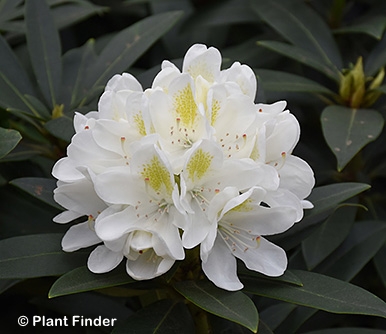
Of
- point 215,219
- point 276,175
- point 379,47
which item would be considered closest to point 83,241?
point 215,219

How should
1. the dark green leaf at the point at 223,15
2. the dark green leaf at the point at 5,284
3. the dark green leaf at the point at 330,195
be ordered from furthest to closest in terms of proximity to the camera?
the dark green leaf at the point at 223,15, the dark green leaf at the point at 5,284, the dark green leaf at the point at 330,195

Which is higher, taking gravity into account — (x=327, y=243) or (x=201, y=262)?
(x=201, y=262)

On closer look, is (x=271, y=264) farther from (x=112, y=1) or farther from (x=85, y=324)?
(x=112, y=1)

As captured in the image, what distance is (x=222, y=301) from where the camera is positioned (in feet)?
3.52

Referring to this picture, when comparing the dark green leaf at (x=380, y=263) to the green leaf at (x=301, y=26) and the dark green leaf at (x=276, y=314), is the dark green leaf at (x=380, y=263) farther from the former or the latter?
the green leaf at (x=301, y=26)

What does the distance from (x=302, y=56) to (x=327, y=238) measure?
47 centimetres

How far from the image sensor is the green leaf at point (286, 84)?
63.6 inches

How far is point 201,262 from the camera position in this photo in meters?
1.16

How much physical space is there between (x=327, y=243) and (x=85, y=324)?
53cm

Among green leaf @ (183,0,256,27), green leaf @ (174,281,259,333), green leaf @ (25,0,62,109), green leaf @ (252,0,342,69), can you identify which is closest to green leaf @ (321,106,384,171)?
green leaf @ (252,0,342,69)

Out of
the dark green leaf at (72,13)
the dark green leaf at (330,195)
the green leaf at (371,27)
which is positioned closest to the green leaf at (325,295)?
the dark green leaf at (330,195)

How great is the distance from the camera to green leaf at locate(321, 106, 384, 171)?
138 centimetres

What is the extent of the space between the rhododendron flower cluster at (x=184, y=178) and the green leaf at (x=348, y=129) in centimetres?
26

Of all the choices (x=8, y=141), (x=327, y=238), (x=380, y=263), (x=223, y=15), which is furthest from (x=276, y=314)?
(x=223, y=15)
